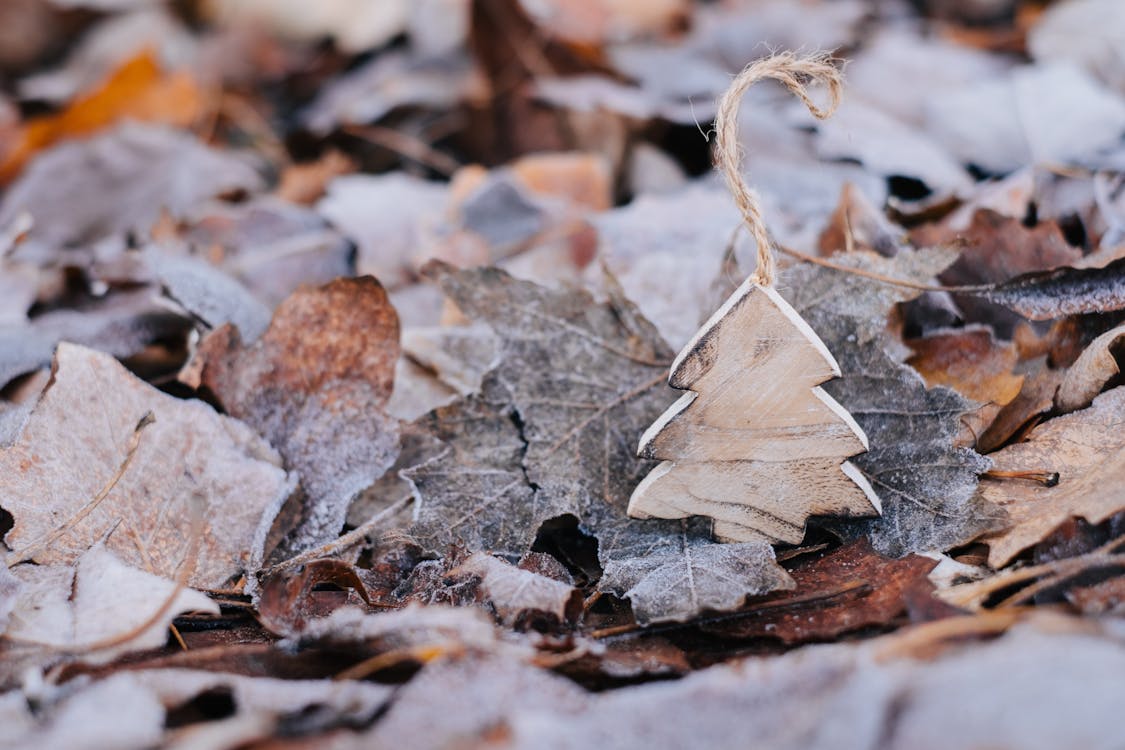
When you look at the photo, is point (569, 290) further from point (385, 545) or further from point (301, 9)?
point (301, 9)

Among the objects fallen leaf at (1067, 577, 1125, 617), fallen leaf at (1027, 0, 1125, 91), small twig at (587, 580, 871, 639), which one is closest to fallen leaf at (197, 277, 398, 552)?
small twig at (587, 580, 871, 639)

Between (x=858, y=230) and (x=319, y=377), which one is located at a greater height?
(x=858, y=230)

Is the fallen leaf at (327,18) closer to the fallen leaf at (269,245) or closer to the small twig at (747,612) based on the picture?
the fallen leaf at (269,245)

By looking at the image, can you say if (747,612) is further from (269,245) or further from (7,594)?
(269,245)

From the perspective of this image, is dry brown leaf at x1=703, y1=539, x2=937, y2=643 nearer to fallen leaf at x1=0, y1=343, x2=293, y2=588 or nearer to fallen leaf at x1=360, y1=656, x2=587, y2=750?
fallen leaf at x1=360, y1=656, x2=587, y2=750

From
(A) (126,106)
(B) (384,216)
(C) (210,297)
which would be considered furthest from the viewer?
(A) (126,106)

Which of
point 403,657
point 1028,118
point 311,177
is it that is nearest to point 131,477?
point 403,657

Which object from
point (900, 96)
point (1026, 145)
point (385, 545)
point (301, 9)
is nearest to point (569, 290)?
point (385, 545)
